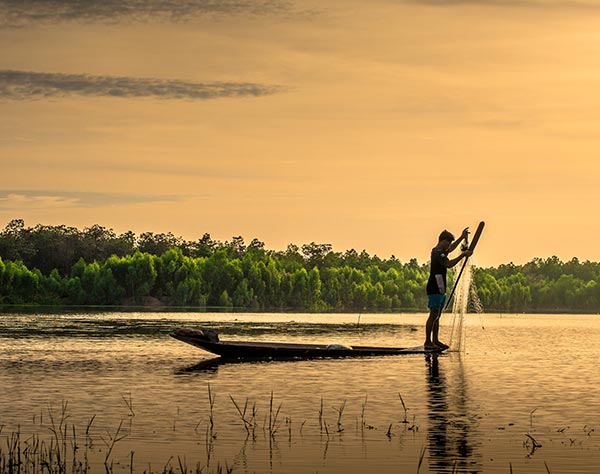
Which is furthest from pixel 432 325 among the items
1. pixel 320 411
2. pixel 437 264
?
pixel 320 411

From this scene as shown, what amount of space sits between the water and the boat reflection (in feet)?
0.08

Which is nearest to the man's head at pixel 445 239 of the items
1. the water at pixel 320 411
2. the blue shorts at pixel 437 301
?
the blue shorts at pixel 437 301

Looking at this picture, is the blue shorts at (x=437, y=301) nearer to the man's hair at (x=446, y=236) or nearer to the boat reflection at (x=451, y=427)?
the man's hair at (x=446, y=236)

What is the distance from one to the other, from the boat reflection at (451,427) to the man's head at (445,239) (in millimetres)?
6262

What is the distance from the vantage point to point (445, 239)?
3722 centimetres

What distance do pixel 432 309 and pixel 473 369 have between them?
155 inches

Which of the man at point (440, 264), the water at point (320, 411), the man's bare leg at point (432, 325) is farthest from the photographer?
the man's bare leg at point (432, 325)

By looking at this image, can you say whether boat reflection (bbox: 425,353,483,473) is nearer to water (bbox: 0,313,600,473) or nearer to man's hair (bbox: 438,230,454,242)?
water (bbox: 0,313,600,473)

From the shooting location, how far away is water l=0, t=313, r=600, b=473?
58.2ft

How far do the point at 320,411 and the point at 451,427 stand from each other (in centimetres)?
249

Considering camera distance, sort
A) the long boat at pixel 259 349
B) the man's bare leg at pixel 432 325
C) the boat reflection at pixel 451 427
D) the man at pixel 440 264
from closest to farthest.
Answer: the boat reflection at pixel 451 427 → the long boat at pixel 259 349 → the man at pixel 440 264 → the man's bare leg at pixel 432 325

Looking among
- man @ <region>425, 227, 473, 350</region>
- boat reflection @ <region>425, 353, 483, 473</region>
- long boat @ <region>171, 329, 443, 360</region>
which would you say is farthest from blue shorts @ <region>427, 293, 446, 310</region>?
boat reflection @ <region>425, 353, 483, 473</region>

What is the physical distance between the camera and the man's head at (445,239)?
37125 mm

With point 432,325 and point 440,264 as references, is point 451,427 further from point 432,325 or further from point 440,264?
point 432,325
